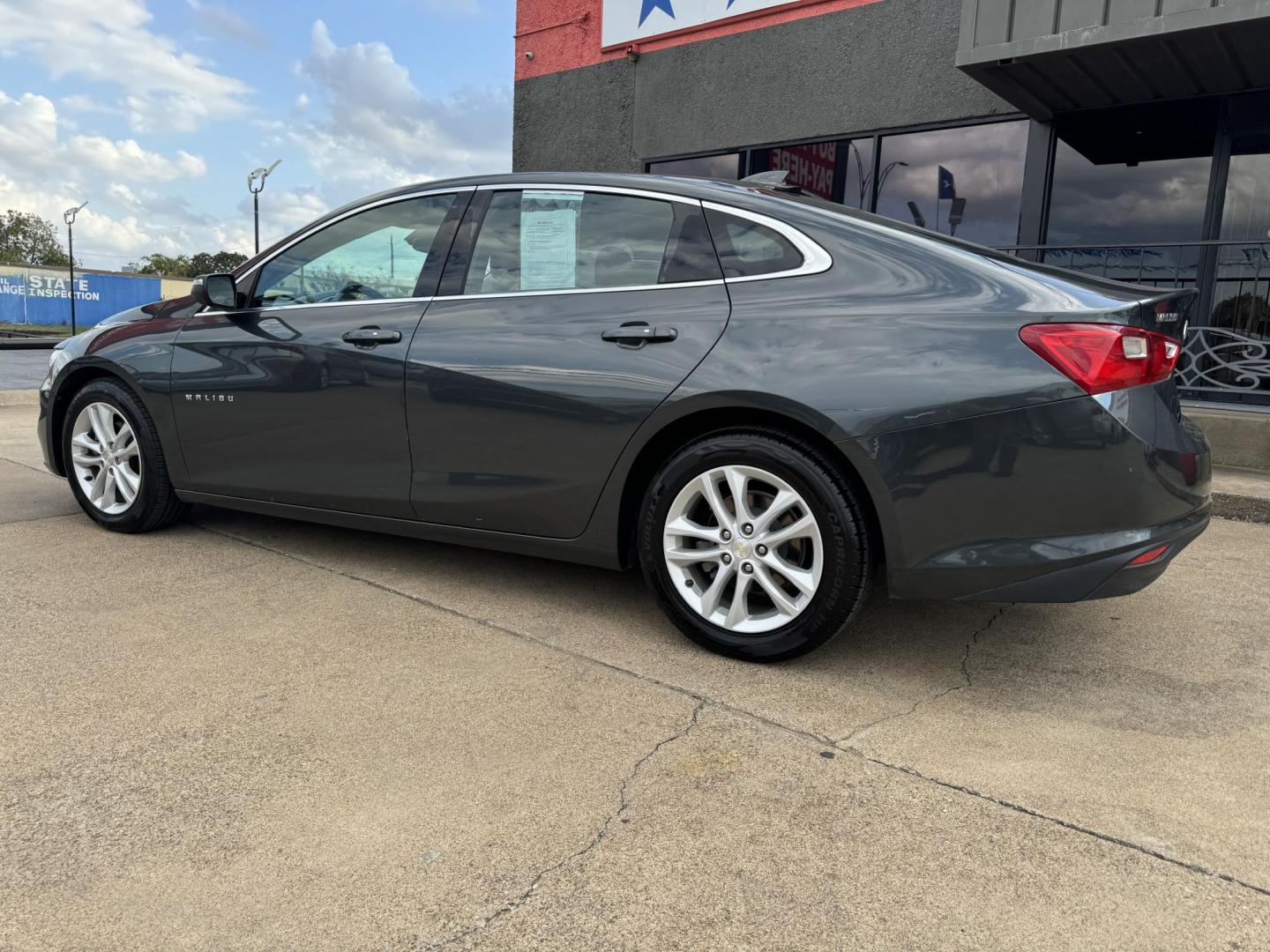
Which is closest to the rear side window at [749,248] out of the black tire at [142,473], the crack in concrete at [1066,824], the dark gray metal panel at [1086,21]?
the crack in concrete at [1066,824]

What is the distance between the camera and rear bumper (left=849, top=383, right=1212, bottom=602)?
2523 mm

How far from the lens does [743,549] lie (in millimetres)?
2910

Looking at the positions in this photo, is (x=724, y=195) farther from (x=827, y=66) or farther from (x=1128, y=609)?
(x=827, y=66)

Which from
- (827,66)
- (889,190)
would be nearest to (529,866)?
(889,190)

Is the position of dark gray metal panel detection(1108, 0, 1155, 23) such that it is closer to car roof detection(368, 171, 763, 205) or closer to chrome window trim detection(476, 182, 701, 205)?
car roof detection(368, 171, 763, 205)

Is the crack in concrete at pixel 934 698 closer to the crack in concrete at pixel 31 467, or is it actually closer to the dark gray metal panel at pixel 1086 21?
the dark gray metal panel at pixel 1086 21

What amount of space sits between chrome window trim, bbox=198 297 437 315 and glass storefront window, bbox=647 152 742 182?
7072mm

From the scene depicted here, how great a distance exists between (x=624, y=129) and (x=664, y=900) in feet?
34.9

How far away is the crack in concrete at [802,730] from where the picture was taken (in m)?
1.95

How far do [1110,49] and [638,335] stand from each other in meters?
5.44

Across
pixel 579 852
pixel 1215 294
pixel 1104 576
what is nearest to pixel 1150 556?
pixel 1104 576

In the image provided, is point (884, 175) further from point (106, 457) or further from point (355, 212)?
point (106, 457)

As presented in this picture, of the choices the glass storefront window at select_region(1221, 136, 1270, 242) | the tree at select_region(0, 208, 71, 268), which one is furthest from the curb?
the tree at select_region(0, 208, 71, 268)

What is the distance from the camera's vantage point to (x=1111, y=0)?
629 cm
